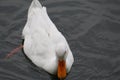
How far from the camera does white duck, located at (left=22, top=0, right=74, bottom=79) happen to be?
32.6 ft

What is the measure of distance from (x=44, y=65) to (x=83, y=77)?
0.90 metres

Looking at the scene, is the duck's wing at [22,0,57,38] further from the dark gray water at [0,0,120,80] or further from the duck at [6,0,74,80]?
the dark gray water at [0,0,120,80]

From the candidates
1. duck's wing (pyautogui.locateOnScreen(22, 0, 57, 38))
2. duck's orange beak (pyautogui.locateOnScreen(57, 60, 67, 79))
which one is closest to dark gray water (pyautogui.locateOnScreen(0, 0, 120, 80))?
duck's orange beak (pyautogui.locateOnScreen(57, 60, 67, 79))

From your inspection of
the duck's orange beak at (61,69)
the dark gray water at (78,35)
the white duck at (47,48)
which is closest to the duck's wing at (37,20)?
the white duck at (47,48)

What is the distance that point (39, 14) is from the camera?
436 inches

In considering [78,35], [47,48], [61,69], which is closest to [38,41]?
[47,48]

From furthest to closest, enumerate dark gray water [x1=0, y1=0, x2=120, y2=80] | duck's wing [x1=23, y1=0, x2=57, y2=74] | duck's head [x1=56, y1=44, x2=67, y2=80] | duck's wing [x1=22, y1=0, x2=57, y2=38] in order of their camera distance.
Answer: duck's wing [x1=22, y1=0, x2=57, y2=38] → dark gray water [x1=0, y1=0, x2=120, y2=80] → duck's wing [x1=23, y1=0, x2=57, y2=74] → duck's head [x1=56, y1=44, x2=67, y2=80]

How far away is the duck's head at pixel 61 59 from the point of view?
9.62 metres

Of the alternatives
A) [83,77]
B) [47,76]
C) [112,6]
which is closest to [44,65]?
[47,76]

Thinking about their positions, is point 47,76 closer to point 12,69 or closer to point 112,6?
point 12,69

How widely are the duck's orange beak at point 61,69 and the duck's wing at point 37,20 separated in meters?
0.92

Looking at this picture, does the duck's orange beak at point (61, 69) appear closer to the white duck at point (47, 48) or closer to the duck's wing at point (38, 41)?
the white duck at point (47, 48)

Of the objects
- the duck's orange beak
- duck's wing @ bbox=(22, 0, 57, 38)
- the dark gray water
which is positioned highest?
duck's wing @ bbox=(22, 0, 57, 38)

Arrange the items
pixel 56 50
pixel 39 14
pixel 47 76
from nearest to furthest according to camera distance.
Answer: pixel 56 50 → pixel 47 76 → pixel 39 14
